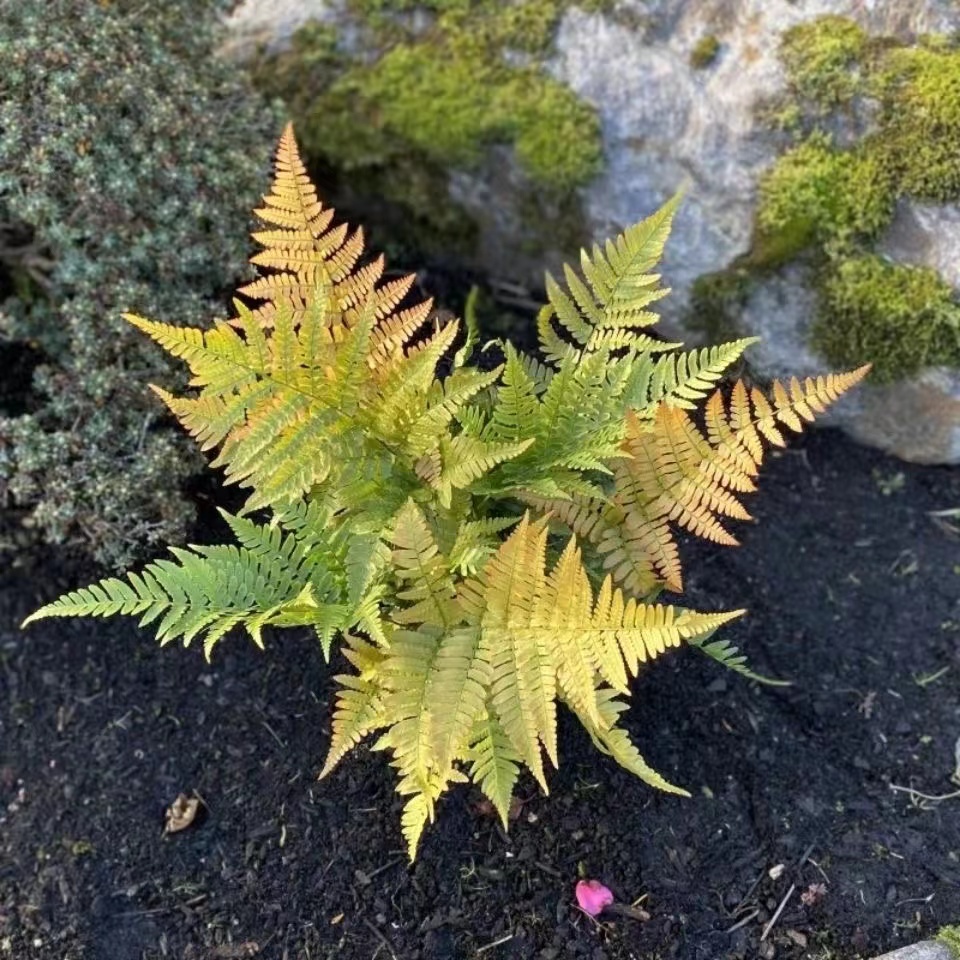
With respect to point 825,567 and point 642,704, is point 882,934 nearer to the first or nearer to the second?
point 642,704

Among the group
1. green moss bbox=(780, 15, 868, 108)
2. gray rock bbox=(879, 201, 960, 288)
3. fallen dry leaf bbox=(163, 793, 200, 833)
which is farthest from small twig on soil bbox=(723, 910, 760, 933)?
green moss bbox=(780, 15, 868, 108)

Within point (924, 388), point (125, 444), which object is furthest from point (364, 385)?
point (924, 388)

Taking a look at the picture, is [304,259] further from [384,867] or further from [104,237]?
[384,867]

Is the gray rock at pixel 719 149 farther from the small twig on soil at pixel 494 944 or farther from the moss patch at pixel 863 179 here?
the small twig on soil at pixel 494 944

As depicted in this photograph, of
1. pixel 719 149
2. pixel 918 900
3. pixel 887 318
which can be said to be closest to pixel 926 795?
pixel 918 900

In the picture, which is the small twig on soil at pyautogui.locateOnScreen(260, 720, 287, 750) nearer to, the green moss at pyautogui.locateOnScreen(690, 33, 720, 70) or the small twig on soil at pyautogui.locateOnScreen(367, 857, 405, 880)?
the small twig on soil at pyautogui.locateOnScreen(367, 857, 405, 880)

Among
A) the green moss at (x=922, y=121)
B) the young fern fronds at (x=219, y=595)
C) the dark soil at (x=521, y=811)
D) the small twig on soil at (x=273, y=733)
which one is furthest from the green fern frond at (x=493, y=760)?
the green moss at (x=922, y=121)
